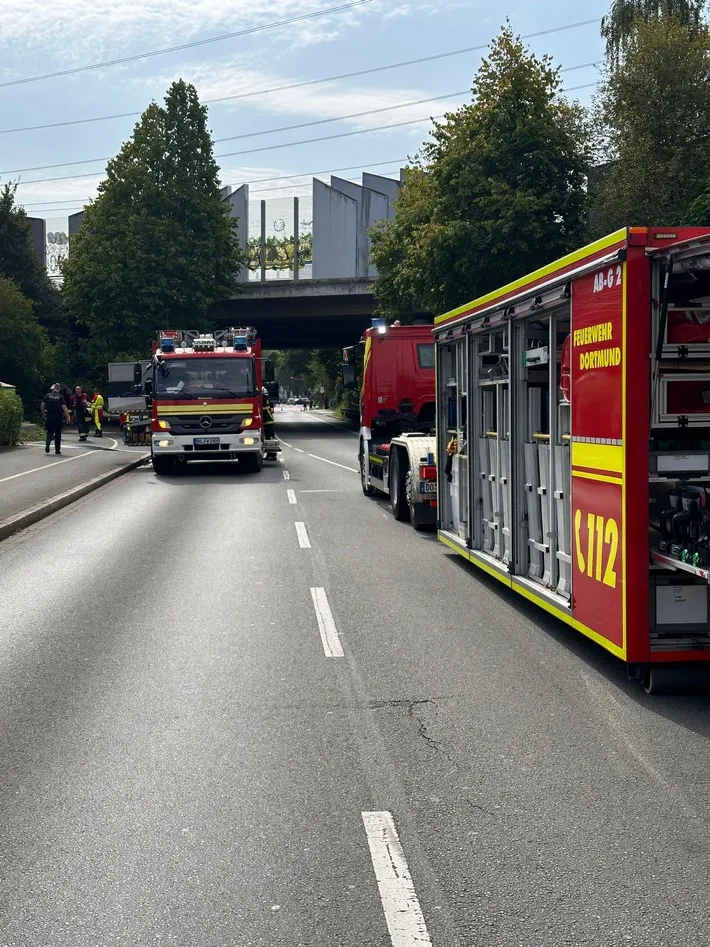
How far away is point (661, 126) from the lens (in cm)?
3359

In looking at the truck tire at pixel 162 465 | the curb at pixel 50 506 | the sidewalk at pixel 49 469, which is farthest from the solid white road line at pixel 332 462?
the curb at pixel 50 506

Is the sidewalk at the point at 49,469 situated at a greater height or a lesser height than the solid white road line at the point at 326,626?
greater

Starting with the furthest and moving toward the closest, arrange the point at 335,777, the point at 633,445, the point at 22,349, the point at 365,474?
the point at 22,349 → the point at 365,474 → the point at 633,445 → the point at 335,777

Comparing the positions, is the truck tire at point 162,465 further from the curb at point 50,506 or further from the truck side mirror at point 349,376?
the truck side mirror at point 349,376

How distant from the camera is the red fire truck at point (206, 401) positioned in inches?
957

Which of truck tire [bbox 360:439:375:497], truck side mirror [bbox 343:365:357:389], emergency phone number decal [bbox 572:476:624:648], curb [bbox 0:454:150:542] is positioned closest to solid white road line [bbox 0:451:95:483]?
curb [bbox 0:454:150:542]

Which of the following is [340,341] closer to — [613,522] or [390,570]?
[390,570]

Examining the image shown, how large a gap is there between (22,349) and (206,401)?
36.9m

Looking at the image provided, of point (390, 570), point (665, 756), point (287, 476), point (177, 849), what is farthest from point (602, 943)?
point (287, 476)

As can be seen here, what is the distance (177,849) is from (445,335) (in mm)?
8329

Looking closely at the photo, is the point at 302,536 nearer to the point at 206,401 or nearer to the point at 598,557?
the point at 598,557

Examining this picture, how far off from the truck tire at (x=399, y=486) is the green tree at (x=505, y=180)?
20.5 metres

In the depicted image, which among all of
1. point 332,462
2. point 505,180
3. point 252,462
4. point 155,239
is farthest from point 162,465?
point 155,239

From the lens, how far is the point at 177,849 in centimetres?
437
